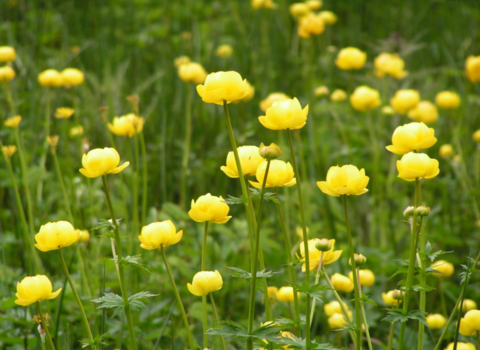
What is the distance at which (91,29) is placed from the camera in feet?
11.4

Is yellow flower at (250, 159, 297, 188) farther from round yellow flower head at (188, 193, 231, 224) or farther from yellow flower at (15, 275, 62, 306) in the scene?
yellow flower at (15, 275, 62, 306)

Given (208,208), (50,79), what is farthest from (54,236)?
(50,79)

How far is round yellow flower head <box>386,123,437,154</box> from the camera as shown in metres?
0.75

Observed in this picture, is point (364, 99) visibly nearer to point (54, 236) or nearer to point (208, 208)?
point (208, 208)

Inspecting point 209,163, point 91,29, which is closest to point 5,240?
point 209,163

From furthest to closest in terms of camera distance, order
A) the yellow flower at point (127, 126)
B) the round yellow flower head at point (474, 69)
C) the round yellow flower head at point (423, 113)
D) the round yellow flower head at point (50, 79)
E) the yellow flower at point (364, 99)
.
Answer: the round yellow flower head at point (423, 113), the yellow flower at point (364, 99), the round yellow flower head at point (474, 69), the round yellow flower head at point (50, 79), the yellow flower at point (127, 126)

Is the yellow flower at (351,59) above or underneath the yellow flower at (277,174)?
above

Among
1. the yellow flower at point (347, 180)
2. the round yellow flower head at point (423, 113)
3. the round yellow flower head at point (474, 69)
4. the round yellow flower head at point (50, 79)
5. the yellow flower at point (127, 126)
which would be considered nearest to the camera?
the yellow flower at point (347, 180)

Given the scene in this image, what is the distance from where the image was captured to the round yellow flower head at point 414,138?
746 millimetres

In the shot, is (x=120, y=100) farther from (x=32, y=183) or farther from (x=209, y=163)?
(x=32, y=183)

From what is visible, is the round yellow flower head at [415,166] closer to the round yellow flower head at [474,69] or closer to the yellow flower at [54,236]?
the yellow flower at [54,236]

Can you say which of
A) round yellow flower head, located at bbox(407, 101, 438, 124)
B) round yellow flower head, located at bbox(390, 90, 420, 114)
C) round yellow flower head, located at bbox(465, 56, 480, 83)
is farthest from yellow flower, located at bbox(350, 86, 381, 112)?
round yellow flower head, located at bbox(465, 56, 480, 83)

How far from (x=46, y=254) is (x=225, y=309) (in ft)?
1.75

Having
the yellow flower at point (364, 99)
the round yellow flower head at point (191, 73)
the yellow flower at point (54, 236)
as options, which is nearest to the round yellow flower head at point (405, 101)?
the yellow flower at point (364, 99)
